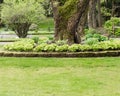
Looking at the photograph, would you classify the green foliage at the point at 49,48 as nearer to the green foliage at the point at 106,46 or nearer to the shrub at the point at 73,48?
the shrub at the point at 73,48

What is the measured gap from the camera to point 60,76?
11.2 meters

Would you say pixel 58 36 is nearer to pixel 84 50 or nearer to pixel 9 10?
pixel 84 50

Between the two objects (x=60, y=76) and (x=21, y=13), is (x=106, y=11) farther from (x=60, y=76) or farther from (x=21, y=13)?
(x=60, y=76)

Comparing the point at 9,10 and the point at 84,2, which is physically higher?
the point at 84,2

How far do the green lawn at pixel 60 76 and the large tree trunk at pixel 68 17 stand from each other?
2.71 meters

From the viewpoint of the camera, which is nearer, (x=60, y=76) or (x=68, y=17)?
(x=60, y=76)

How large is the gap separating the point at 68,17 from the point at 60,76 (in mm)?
6891

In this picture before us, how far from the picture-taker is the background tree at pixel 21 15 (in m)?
33.6

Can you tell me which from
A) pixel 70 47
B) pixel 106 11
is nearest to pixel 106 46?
pixel 70 47

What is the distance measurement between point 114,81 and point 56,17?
8531mm

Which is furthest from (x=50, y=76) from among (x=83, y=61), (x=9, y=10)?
(x=9, y=10)

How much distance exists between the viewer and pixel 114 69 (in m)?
12.3

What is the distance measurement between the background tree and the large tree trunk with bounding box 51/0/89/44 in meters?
15.0

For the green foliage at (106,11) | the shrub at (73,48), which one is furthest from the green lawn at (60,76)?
the green foliage at (106,11)
